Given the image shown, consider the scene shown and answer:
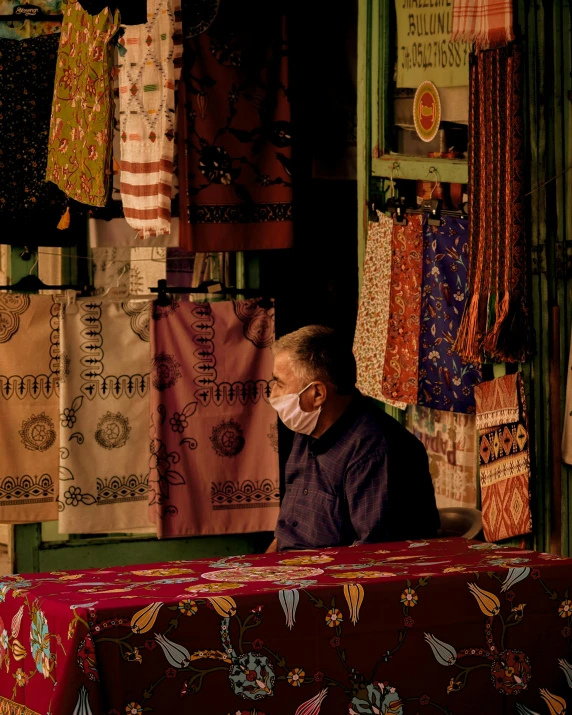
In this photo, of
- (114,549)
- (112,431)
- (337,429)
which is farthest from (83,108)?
(114,549)

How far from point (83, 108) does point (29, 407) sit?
138 centimetres

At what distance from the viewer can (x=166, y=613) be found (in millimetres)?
2260

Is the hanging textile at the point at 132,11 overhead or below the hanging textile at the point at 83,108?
overhead

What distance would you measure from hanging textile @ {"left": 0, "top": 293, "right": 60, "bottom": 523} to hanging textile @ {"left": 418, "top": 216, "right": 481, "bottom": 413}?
176cm

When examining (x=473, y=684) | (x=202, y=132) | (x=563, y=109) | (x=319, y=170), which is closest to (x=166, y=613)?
(x=473, y=684)

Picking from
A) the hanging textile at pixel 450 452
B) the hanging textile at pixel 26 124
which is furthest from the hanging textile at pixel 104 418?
the hanging textile at pixel 450 452

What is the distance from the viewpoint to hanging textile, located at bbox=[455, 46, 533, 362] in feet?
11.3

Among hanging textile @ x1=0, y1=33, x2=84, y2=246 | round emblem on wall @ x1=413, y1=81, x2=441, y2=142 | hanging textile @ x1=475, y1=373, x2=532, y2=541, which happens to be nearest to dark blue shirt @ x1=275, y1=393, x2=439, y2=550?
hanging textile @ x1=475, y1=373, x2=532, y2=541

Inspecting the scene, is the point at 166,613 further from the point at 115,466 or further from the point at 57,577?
the point at 115,466

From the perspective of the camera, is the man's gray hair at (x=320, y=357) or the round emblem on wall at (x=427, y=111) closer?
the man's gray hair at (x=320, y=357)

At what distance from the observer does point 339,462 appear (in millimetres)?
3506

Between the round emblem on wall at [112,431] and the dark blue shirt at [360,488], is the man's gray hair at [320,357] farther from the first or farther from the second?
the round emblem on wall at [112,431]

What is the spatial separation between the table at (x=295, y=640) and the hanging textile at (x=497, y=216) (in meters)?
1.02

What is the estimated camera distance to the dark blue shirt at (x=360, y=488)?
3.31 meters
